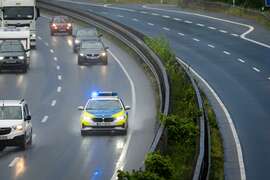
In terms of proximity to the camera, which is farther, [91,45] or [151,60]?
[91,45]

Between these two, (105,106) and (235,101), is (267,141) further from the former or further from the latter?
(235,101)

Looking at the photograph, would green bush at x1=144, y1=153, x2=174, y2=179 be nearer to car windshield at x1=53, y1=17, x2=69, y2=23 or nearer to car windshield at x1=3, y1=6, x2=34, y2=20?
car windshield at x1=3, y1=6, x2=34, y2=20

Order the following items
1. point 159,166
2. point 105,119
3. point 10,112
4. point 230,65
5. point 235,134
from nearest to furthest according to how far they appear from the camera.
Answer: point 159,166, point 10,112, point 235,134, point 105,119, point 230,65

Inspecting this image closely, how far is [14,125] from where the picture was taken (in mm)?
28531

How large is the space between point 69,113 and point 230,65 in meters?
16.1

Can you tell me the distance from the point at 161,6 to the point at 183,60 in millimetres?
43080

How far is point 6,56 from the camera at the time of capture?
5047 cm

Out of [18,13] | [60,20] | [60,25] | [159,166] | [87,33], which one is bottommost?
[60,25]

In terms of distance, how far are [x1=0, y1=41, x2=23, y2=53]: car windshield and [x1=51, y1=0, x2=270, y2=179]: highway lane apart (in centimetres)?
1068

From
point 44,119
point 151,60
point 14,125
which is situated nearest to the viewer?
point 14,125

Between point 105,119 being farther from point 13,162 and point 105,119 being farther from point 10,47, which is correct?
point 10,47

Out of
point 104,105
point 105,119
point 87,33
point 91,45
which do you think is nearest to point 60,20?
point 87,33

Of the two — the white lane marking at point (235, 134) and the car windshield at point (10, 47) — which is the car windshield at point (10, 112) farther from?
the car windshield at point (10, 47)

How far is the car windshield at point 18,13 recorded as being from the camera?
60.4 metres
